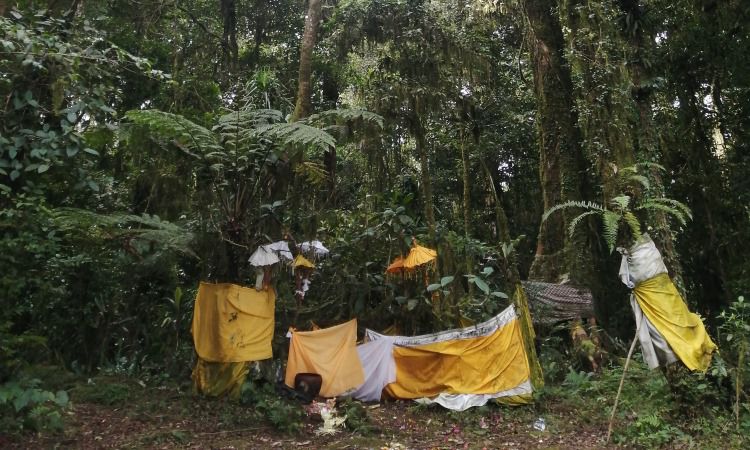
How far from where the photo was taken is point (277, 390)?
674 centimetres

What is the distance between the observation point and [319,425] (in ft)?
19.3

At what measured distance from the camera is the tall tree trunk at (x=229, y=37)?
38.2 feet

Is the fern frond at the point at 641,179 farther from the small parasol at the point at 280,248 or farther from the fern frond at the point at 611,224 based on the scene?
the small parasol at the point at 280,248

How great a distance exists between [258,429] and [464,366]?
2676 mm

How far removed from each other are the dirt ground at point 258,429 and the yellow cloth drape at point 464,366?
36cm

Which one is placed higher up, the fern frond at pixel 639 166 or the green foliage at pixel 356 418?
the fern frond at pixel 639 166

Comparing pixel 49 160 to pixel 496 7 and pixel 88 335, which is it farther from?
pixel 496 7

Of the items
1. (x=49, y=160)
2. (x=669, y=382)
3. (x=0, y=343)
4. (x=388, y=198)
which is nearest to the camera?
(x=0, y=343)

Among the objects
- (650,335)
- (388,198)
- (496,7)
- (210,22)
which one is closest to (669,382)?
(650,335)

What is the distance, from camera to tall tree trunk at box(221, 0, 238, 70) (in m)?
11.7

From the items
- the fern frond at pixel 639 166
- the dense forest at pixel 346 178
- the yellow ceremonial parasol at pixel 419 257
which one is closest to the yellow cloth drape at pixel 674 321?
the dense forest at pixel 346 178

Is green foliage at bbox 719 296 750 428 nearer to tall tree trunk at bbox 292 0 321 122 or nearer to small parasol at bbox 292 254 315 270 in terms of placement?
small parasol at bbox 292 254 315 270

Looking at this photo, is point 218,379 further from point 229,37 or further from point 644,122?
point 229,37

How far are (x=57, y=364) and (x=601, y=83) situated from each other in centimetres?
817
